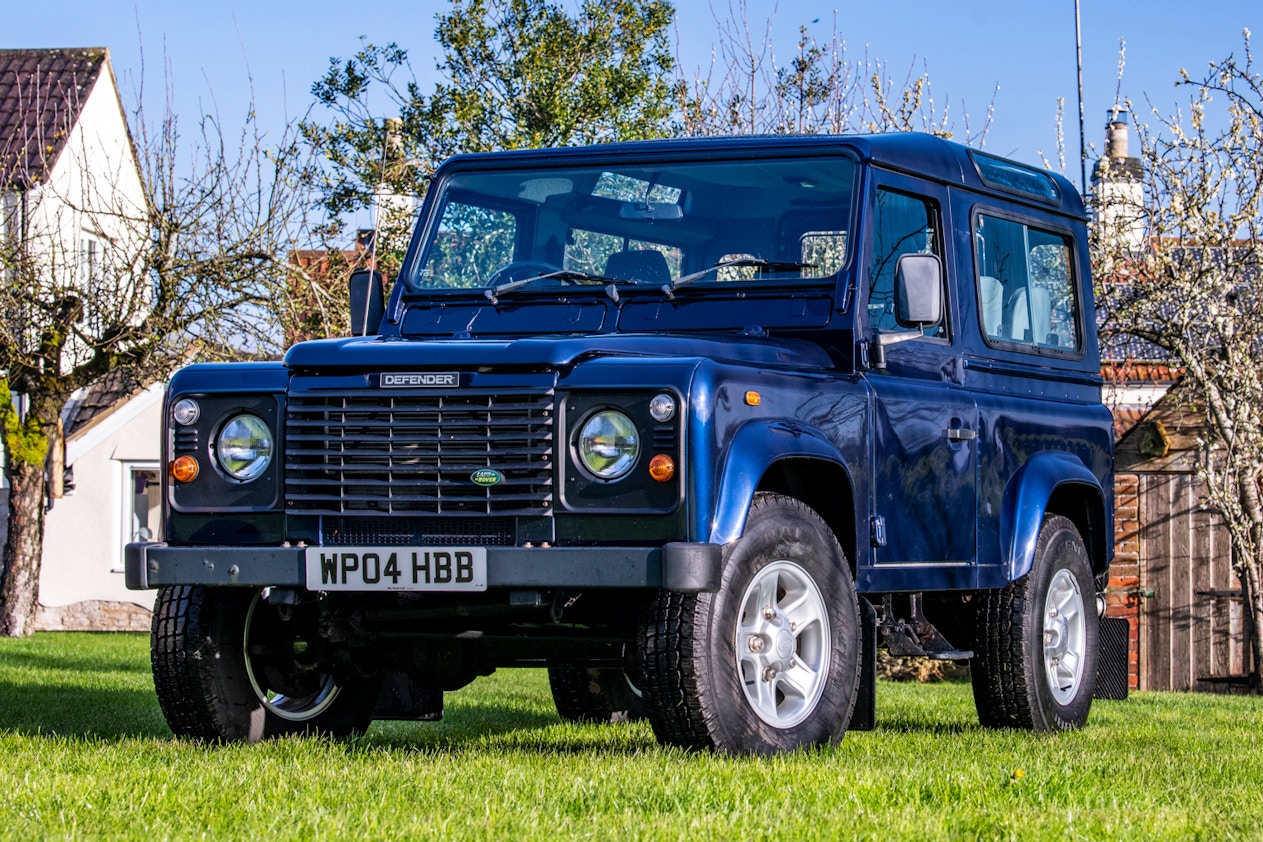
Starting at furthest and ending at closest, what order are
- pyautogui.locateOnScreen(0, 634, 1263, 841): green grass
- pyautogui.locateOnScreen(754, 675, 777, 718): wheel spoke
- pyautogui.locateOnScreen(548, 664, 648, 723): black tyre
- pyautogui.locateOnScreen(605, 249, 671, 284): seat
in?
pyautogui.locateOnScreen(548, 664, 648, 723): black tyre, pyautogui.locateOnScreen(605, 249, 671, 284): seat, pyautogui.locateOnScreen(754, 675, 777, 718): wheel spoke, pyautogui.locateOnScreen(0, 634, 1263, 841): green grass

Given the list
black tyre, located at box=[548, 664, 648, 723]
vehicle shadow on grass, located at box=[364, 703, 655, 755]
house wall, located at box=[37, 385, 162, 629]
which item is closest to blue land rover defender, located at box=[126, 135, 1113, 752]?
vehicle shadow on grass, located at box=[364, 703, 655, 755]

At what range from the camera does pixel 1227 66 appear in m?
18.0

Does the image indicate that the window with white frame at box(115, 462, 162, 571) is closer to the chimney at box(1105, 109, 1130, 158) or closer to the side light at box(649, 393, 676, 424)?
the chimney at box(1105, 109, 1130, 158)

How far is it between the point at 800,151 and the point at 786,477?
154 cm

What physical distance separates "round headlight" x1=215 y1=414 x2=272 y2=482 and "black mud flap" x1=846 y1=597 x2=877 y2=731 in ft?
7.32

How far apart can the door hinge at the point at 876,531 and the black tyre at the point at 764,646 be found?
0.31m

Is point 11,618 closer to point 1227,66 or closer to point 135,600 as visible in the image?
point 135,600

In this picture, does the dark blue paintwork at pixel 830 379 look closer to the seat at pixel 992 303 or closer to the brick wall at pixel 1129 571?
the seat at pixel 992 303

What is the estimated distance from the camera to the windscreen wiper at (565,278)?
7.28 metres

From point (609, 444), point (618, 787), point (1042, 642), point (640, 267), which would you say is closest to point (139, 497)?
point (1042, 642)

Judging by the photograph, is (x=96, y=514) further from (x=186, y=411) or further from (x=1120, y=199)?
(x=186, y=411)

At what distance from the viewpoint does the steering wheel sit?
24.7 feet

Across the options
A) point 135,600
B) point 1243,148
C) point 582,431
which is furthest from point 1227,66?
point 135,600

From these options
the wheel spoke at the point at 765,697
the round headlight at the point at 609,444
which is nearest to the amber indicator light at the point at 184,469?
the round headlight at the point at 609,444
